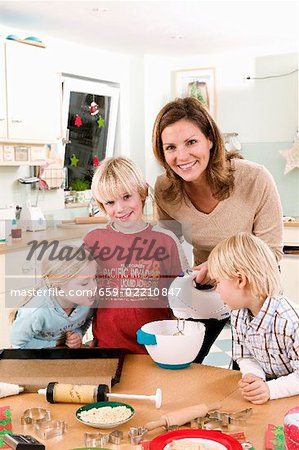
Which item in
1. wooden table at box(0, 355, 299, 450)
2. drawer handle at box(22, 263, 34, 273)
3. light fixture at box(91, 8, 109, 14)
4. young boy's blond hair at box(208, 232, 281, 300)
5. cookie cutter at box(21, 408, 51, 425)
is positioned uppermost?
light fixture at box(91, 8, 109, 14)

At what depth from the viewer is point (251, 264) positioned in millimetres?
1683

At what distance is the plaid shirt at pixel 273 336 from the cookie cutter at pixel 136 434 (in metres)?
0.50

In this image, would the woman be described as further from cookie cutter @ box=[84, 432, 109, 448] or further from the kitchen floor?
the kitchen floor

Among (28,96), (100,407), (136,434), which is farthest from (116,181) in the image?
(28,96)

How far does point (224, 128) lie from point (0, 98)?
8.30ft

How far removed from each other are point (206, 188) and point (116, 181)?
0.41 m

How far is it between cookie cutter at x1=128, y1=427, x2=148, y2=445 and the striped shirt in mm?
443

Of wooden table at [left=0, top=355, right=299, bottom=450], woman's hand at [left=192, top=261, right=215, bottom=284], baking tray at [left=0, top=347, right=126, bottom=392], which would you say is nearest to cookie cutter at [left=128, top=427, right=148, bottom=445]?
wooden table at [left=0, top=355, right=299, bottom=450]

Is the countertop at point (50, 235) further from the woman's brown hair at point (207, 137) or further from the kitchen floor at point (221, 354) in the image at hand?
the woman's brown hair at point (207, 137)

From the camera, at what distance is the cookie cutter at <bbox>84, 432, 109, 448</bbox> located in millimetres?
1255

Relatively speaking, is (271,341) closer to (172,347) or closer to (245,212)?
(172,347)

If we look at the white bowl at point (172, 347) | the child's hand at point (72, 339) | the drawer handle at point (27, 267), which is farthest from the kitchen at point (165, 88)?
the white bowl at point (172, 347)

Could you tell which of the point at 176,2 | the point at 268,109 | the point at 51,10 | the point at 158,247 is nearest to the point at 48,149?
the point at 51,10

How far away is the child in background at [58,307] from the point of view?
196 centimetres
